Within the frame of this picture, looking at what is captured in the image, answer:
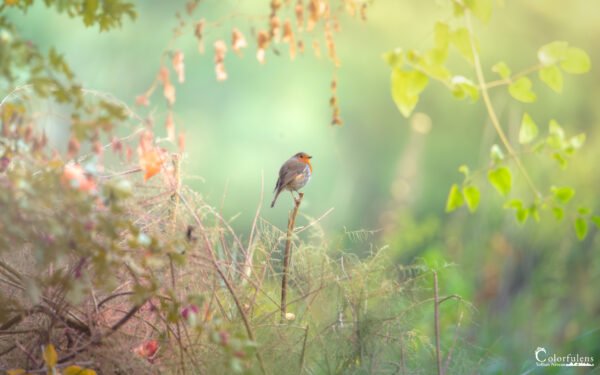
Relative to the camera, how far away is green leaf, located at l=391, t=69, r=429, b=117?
1.01 meters

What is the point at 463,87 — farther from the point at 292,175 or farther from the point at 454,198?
the point at 292,175

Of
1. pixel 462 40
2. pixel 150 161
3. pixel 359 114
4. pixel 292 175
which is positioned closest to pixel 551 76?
pixel 462 40

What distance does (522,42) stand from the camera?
341 centimetres

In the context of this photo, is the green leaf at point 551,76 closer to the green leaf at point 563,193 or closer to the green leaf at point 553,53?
the green leaf at point 553,53

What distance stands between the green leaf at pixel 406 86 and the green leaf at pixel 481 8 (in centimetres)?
11

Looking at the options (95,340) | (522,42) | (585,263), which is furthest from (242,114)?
(95,340)

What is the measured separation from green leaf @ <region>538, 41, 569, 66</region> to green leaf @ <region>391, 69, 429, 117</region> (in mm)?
164

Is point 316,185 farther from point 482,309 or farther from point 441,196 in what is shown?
point 482,309

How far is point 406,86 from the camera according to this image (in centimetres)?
101

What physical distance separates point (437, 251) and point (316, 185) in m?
0.66

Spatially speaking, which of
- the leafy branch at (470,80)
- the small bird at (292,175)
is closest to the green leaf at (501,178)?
the leafy branch at (470,80)

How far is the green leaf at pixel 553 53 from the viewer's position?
1.01m

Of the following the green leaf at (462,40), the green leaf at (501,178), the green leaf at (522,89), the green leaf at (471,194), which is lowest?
the green leaf at (471,194)

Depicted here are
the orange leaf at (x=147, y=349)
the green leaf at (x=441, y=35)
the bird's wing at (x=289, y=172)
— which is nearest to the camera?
the green leaf at (x=441, y=35)
